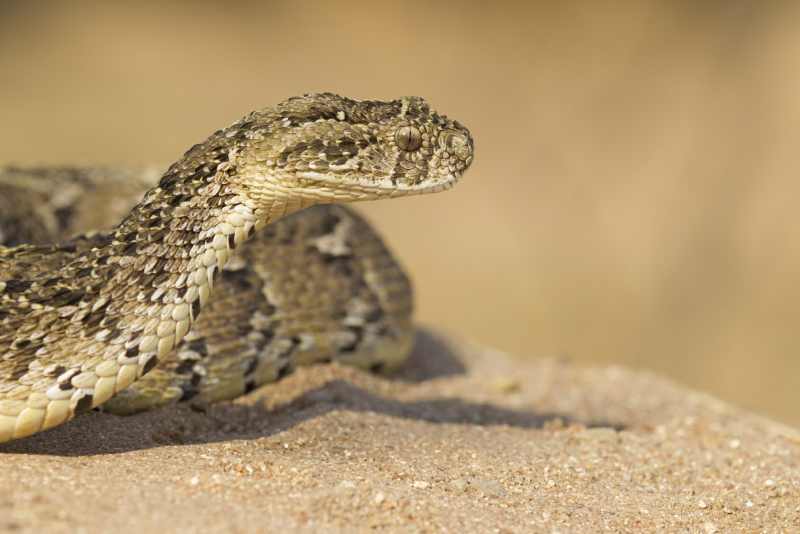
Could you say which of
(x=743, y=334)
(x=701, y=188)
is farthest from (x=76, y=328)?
(x=701, y=188)

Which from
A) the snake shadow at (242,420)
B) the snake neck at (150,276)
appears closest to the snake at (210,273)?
the snake neck at (150,276)

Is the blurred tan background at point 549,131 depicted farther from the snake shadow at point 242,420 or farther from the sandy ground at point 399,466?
the sandy ground at point 399,466

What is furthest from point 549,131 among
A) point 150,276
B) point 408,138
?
point 150,276

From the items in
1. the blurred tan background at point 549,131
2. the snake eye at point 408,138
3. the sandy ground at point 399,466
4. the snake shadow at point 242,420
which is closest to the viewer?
the sandy ground at point 399,466

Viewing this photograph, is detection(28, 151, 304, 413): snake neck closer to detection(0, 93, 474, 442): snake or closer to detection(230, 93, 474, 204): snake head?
detection(0, 93, 474, 442): snake

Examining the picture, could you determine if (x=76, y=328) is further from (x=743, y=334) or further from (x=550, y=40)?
(x=550, y=40)

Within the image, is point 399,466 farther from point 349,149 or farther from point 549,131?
point 549,131
